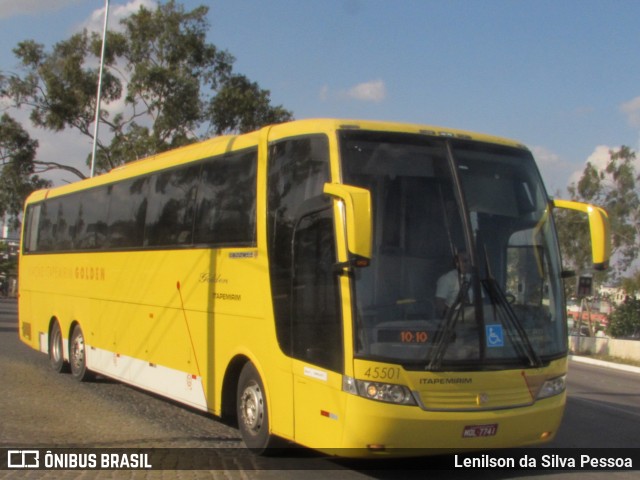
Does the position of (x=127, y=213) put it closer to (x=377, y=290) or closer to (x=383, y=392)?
(x=377, y=290)

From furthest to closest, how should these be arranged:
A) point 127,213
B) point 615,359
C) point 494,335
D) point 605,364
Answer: point 615,359, point 605,364, point 127,213, point 494,335

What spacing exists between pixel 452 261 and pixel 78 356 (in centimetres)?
857

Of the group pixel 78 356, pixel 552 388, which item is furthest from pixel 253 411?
pixel 78 356

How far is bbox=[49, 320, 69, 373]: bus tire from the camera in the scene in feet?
45.5

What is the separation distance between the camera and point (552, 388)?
6973 mm

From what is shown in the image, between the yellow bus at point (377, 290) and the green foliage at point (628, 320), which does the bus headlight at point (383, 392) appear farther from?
the green foliage at point (628, 320)

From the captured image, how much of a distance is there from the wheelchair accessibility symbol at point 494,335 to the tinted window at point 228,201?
2.57 m

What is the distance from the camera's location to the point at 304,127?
741cm

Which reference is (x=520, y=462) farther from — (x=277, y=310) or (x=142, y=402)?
(x=142, y=402)

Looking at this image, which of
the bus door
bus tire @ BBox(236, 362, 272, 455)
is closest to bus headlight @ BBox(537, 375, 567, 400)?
the bus door

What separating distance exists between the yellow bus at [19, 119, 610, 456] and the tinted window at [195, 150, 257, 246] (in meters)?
0.02

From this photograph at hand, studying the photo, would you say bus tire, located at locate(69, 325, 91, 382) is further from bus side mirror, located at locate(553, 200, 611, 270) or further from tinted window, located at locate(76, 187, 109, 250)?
bus side mirror, located at locate(553, 200, 611, 270)

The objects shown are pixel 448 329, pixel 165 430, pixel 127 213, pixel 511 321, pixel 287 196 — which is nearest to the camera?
pixel 448 329

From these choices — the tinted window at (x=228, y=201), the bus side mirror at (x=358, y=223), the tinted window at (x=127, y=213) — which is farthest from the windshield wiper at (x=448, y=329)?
the tinted window at (x=127, y=213)
